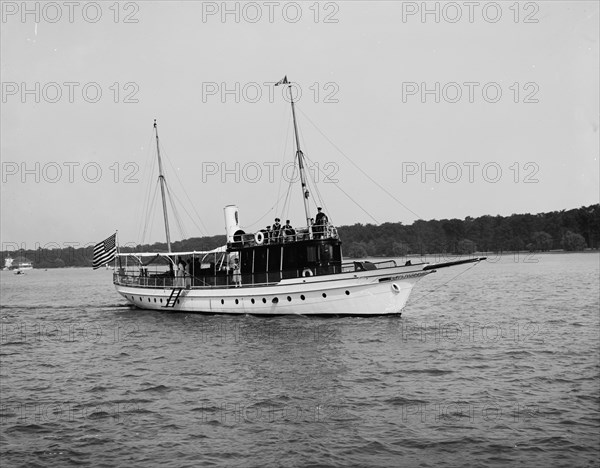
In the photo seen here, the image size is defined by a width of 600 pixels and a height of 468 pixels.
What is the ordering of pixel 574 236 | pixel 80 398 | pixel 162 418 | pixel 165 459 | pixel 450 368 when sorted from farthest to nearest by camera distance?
pixel 574 236 < pixel 450 368 < pixel 80 398 < pixel 162 418 < pixel 165 459

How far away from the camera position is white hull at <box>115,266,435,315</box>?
33875 mm

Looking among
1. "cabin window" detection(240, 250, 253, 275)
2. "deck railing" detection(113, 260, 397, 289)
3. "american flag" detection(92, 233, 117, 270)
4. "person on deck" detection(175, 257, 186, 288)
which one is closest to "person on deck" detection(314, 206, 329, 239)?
"deck railing" detection(113, 260, 397, 289)

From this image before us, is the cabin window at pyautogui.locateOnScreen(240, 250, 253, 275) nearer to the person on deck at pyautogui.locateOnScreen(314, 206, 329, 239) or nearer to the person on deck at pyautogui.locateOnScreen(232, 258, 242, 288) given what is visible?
the person on deck at pyautogui.locateOnScreen(232, 258, 242, 288)

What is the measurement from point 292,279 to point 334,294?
109 inches

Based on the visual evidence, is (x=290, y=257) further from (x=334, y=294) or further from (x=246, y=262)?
(x=334, y=294)

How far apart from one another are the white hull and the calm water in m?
0.97

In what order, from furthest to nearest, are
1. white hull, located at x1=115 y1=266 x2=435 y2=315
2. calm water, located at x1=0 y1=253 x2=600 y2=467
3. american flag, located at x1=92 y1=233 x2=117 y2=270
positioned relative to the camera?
american flag, located at x1=92 y1=233 x2=117 y2=270 → white hull, located at x1=115 y1=266 x2=435 y2=315 → calm water, located at x1=0 y1=253 x2=600 y2=467

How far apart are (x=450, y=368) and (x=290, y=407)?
7792 millimetres

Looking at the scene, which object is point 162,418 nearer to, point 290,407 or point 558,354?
point 290,407

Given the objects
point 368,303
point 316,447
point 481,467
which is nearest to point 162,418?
point 316,447

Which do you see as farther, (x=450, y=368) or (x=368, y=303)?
(x=368, y=303)

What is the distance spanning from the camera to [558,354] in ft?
82.3

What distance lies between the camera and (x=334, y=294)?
113 ft

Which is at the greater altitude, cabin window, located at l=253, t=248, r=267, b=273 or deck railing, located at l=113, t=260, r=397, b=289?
cabin window, located at l=253, t=248, r=267, b=273
